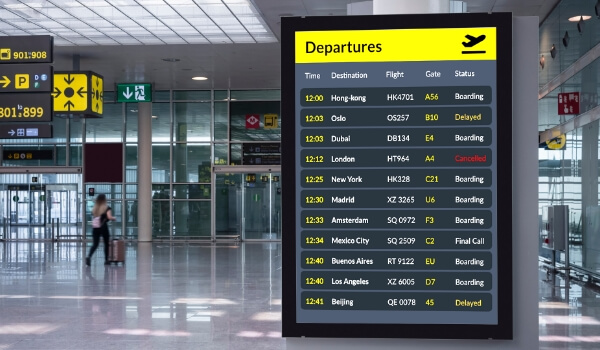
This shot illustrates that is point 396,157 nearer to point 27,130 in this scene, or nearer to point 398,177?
point 398,177

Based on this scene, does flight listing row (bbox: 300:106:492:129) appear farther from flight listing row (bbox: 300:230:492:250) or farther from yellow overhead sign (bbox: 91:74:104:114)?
yellow overhead sign (bbox: 91:74:104:114)

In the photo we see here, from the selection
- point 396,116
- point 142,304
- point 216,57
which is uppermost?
point 216,57

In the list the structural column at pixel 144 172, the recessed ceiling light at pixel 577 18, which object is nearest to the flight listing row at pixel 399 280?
the recessed ceiling light at pixel 577 18

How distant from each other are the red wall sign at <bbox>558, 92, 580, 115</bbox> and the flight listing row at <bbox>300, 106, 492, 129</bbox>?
14.8 metres

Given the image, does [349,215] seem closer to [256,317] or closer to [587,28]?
[256,317]

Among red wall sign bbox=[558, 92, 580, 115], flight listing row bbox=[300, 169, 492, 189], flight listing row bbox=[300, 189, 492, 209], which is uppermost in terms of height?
red wall sign bbox=[558, 92, 580, 115]

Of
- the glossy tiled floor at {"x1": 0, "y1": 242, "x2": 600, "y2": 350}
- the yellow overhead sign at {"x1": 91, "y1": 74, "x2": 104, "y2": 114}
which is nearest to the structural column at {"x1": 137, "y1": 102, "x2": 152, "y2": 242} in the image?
the glossy tiled floor at {"x1": 0, "y1": 242, "x2": 600, "y2": 350}

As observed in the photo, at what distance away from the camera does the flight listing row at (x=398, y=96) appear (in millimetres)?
4074

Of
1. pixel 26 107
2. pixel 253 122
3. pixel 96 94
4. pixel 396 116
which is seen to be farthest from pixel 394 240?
pixel 253 122

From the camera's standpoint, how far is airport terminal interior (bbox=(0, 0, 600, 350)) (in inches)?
435

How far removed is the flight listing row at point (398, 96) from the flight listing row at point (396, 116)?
0.10ft

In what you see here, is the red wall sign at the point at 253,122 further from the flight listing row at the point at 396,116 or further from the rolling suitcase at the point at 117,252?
the flight listing row at the point at 396,116

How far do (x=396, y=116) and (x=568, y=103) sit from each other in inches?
601

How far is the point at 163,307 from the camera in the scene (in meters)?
12.2
